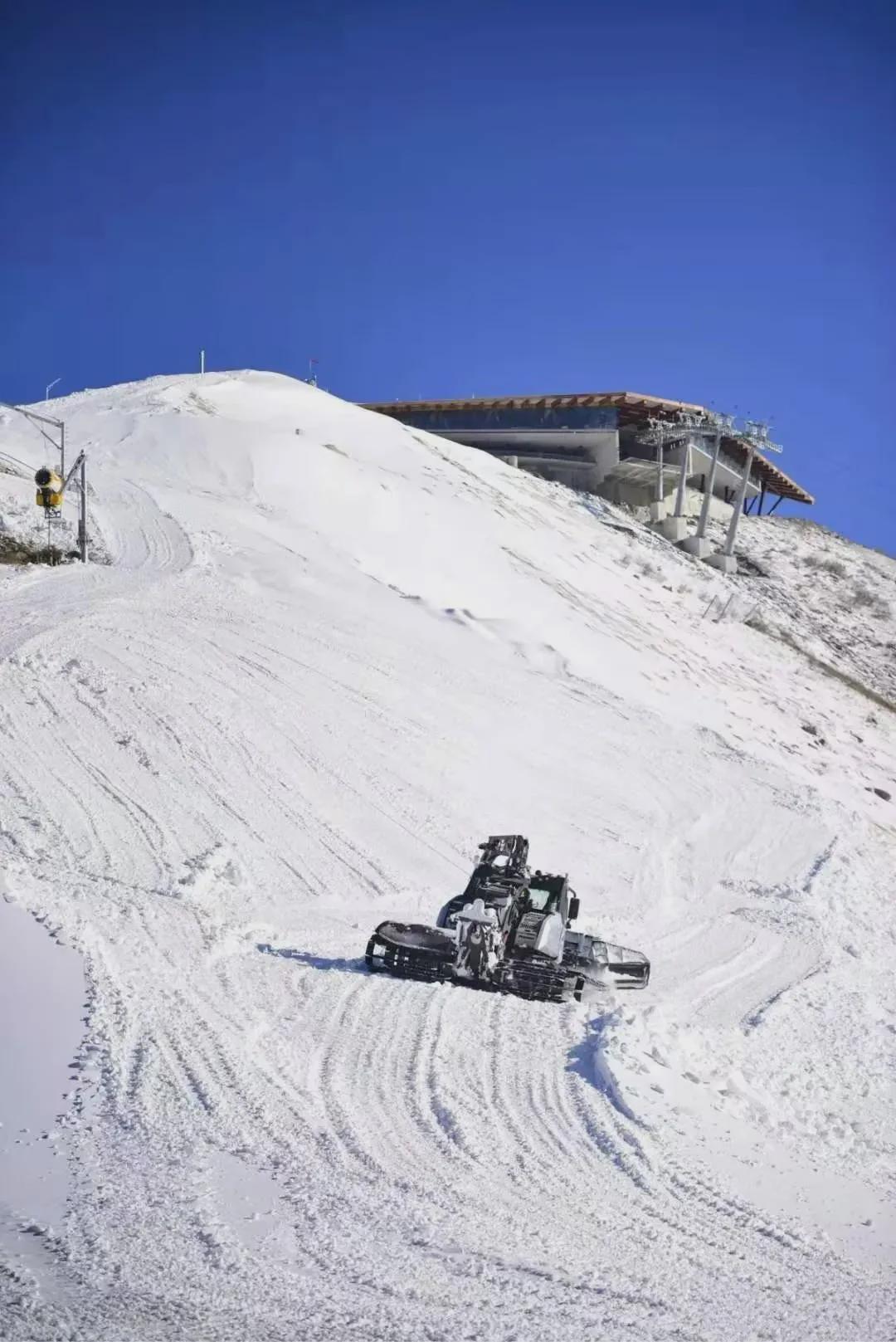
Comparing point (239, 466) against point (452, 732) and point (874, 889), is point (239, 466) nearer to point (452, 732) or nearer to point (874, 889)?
point (452, 732)

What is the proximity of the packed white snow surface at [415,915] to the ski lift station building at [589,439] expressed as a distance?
17.6m

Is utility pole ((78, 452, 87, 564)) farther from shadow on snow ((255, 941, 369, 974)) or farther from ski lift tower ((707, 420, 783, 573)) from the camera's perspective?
ski lift tower ((707, 420, 783, 573))

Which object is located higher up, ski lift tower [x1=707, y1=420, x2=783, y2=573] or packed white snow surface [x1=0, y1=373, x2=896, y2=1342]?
ski lift tower [x1=707, y1=420, x2=783, y2=573]

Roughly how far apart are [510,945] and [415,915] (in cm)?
303

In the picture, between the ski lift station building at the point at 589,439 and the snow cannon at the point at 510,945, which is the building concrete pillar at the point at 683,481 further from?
the snow cannon at the point at 510,945

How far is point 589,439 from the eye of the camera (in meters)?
52.0

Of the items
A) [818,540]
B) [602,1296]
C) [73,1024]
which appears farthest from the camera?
[818,540]

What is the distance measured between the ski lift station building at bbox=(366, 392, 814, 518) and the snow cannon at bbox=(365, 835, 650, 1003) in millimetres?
39319

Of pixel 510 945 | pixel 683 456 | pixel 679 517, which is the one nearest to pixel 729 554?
pixel 679 517

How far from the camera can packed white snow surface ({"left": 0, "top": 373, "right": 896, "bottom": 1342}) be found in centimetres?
564

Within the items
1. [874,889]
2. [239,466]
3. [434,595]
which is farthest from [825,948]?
[239,466]

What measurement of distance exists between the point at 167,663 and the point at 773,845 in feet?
36.0

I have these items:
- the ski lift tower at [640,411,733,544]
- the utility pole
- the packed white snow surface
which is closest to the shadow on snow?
the packed white snow surface

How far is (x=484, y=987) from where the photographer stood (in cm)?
1063
